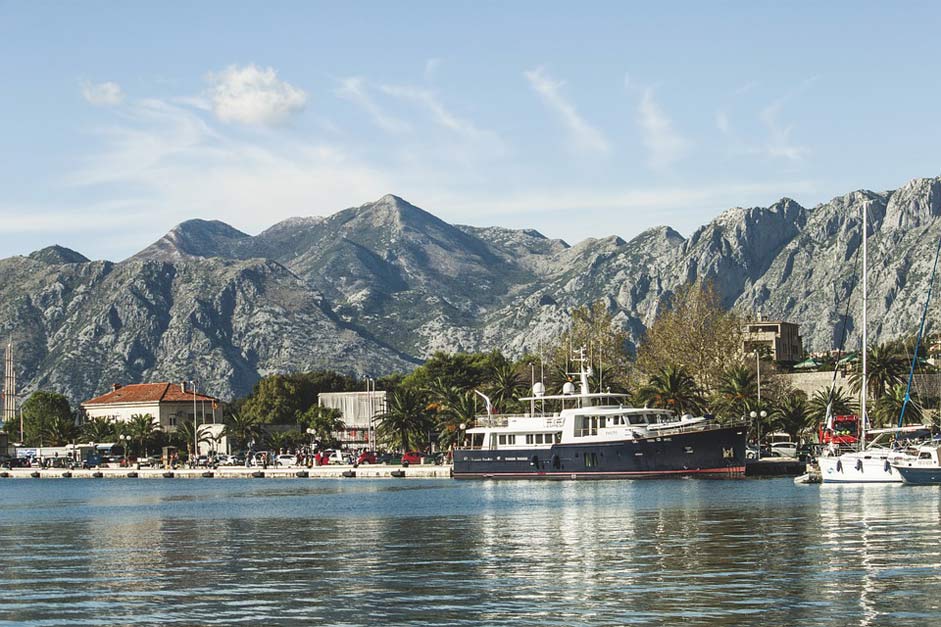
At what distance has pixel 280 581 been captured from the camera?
4006cm

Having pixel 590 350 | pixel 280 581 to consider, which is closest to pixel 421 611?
pixel 280 581

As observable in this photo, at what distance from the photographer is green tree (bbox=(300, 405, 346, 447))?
184 meters

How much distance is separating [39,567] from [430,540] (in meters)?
15.6

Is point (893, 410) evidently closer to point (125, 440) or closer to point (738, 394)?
point (738, 394)

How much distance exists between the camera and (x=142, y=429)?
19400 cm

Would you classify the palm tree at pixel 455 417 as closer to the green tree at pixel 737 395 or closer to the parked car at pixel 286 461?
the parked car at pixel 286 461

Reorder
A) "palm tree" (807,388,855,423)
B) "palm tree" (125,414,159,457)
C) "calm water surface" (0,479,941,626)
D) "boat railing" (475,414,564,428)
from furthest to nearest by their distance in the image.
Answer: "palm tree" (125,414,159,457) < "palm tree" (807,388,855,423) < "boat railing" (475,414,564,428) < "calm water surface" (0,479,941,626)

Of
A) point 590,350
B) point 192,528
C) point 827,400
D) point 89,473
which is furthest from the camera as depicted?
point 89,473

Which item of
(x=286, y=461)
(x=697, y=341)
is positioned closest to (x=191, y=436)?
(x=286, y=461)

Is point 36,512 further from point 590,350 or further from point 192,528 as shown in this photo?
point 590,350

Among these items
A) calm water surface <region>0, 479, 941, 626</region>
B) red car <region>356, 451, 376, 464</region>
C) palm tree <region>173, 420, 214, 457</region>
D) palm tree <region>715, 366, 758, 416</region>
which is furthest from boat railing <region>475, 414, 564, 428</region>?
palm tree <region>173, 420, 214, 457</region>

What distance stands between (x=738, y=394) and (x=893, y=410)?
16031 millimetres

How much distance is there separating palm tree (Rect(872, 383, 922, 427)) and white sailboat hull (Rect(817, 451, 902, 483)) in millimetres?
28956

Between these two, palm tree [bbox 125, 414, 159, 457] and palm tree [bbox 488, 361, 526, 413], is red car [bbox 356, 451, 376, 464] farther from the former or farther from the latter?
palm tree [bbox 125, 414, 159, 457]
